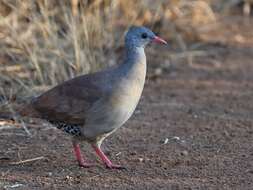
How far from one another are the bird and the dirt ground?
298 mm

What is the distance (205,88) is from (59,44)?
184 centimetres

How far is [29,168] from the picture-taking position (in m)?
5.69

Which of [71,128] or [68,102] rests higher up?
[68,102]

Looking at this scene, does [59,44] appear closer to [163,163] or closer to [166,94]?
[166,94]

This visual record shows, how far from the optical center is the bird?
5.45 metres

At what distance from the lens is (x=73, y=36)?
26.3ft

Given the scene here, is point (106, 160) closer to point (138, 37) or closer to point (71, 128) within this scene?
point (71, 128)

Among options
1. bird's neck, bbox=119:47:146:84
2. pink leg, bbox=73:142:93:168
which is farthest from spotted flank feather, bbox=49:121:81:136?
bird's neck, bbox=119:47:146:84

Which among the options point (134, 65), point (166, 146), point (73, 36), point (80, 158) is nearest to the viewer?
point (134, 65)

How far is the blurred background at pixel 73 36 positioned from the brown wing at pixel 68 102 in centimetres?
161

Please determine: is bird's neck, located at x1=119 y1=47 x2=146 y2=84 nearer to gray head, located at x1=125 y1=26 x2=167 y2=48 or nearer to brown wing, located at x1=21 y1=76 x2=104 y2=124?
gray head, located at x1=125 y1=26 x2=167 y2=48

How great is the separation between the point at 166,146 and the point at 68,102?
44.1 inches

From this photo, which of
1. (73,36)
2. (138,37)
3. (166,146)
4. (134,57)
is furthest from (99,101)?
(73,36)

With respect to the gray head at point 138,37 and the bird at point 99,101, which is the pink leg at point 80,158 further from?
the gray head at point 138,37
